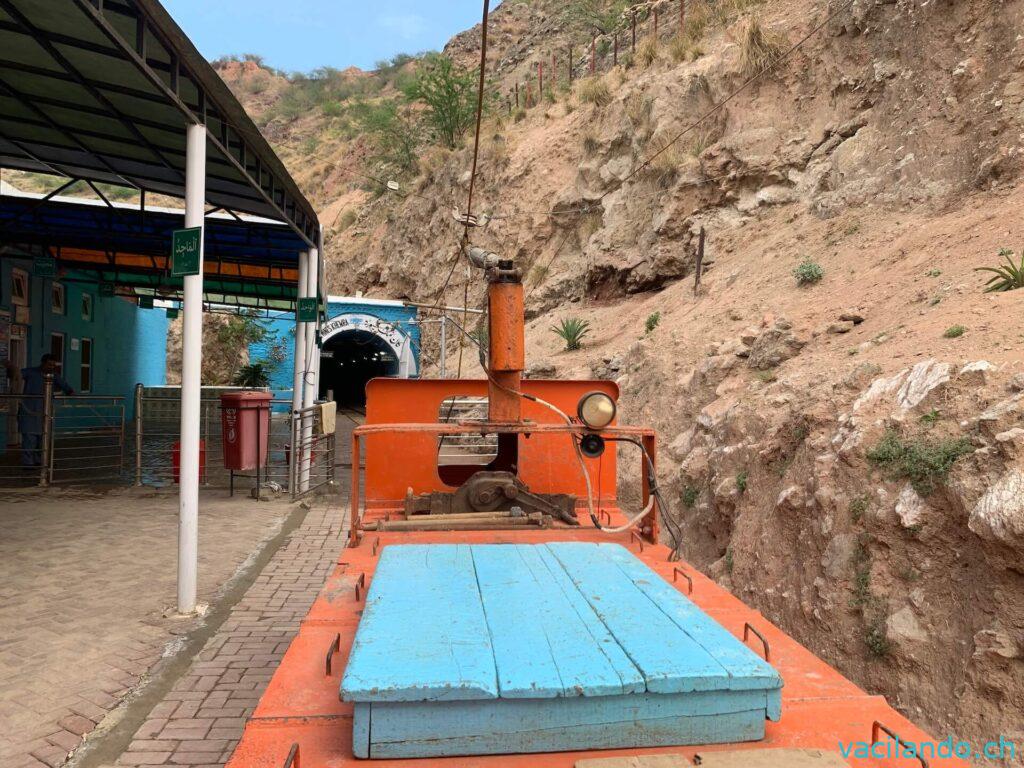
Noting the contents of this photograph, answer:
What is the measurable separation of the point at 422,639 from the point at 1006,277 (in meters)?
7.41

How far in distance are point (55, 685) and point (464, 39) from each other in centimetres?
5985

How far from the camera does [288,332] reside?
92.4 ft

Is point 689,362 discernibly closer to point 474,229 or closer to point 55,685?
point 55,685

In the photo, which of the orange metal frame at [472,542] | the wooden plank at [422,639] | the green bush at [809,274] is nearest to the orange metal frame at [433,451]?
the orange metal frame at [472,542]

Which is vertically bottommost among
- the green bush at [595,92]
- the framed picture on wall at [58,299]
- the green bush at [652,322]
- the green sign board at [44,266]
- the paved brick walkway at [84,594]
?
the paved brick walkway at [84,594]

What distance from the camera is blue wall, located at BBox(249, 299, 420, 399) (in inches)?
997

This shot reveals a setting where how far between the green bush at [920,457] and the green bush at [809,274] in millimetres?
5801

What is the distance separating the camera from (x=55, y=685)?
4039mm

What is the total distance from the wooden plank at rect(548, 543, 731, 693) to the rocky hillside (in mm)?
2764

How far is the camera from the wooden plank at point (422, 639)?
1.73m

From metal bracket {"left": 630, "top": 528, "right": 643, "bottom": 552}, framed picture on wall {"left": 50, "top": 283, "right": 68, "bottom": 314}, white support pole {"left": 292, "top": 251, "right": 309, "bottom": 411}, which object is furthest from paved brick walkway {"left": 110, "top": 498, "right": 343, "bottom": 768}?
framed picture on wall {"left": 50, "top": 283, "right": 68, "bottom": 314}

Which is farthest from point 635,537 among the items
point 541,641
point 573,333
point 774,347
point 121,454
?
point 573,333

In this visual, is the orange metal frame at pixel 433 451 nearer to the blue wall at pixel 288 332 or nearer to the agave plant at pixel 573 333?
the agave plant at pixel 573 333

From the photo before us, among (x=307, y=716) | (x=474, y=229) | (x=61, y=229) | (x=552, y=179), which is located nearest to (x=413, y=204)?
(x=474, y=229)
